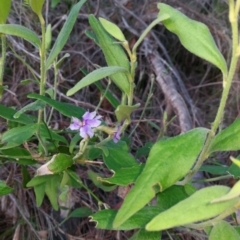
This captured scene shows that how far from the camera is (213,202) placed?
17.7 inches

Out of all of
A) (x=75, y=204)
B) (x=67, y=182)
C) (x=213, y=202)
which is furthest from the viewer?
(x=75, y=204)

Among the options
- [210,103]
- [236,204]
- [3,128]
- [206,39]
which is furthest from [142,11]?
[236,204]

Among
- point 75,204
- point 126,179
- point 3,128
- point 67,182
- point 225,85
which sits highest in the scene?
point 225,85

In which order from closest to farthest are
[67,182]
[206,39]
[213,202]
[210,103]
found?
1. [213,202]
2. [206,39]
3. [67,182]
4. [210,103]

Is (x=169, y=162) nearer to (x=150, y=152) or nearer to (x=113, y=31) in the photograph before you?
(x=150, y=152)

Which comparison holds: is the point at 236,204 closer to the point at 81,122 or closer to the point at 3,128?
the point at 81,122

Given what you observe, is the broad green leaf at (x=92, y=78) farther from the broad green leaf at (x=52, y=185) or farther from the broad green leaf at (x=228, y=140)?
the broad green leaf at (x=52, y=185)

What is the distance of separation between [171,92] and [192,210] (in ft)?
Answer: 2.86

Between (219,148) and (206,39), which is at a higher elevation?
(206,39)

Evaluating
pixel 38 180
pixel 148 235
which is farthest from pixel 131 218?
pixel 38 180

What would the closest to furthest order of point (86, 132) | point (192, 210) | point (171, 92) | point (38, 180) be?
1. point (192, 210)
2. point (86, 132)
3. point (38, 180)
4. point (171, 92)

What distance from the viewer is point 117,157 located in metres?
0.74

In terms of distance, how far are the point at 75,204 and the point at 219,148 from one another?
66cm

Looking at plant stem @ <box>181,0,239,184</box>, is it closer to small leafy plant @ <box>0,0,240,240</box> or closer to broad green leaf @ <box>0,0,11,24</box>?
small leafy plant @ <box>0,0,240,240</box>
